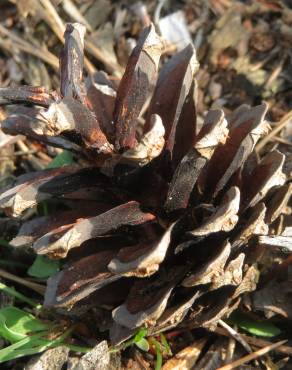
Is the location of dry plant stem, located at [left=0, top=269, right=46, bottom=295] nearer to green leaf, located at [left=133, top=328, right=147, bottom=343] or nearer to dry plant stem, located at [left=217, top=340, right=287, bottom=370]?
green leaf, located at [left=133, top=328, right=147, bottom=343]

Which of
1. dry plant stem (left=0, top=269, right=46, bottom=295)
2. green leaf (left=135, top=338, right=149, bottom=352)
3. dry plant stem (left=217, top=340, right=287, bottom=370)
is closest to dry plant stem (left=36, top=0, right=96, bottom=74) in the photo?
dry plant stem (left=0, top=269, right=46, bottom=295)

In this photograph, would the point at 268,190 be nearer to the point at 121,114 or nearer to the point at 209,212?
the point at 209,212

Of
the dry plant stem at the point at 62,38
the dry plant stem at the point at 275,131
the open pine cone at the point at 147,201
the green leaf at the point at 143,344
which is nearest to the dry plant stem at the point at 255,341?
the open pine cone at the point at 147,201

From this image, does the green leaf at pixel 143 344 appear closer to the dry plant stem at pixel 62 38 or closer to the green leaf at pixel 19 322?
the green leaf at pixel 19 322

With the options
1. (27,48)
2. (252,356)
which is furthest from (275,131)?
(27,48)

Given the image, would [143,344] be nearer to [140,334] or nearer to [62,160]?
[140,334]
